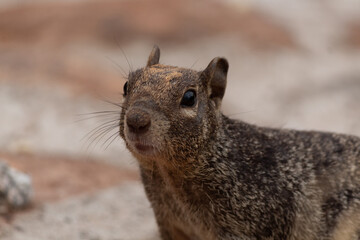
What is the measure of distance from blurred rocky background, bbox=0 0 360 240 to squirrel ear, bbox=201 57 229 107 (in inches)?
103

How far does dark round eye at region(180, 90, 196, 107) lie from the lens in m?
4.63

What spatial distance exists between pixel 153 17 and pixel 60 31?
73.9 inches

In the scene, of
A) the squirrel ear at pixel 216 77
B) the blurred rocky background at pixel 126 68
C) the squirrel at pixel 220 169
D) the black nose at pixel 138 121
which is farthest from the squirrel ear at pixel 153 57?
the blurred rocky background at pixel 126 68

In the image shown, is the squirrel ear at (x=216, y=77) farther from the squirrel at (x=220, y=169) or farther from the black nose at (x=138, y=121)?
the black nose at (x=138, y=121)

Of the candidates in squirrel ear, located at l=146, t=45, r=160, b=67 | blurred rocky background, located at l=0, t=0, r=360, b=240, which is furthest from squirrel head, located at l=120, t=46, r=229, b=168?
blurred rocky background, located at l=0, t=0, r=360, b=240

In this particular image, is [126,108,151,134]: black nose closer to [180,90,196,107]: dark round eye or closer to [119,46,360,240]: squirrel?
[119,46,360,240]: squirrel

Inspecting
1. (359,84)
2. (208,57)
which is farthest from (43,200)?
(359,84)

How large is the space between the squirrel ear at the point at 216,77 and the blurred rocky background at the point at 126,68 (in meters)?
2.60

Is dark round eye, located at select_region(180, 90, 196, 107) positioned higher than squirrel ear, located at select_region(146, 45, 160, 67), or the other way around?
squirrel ear, located at select_region(146, 45, 160, 67)

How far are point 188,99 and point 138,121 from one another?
60 cm

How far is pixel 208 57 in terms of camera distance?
10695mm

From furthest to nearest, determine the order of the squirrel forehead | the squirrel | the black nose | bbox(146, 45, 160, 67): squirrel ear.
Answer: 1. bbox(146, 45, 160, 67): squirrel ear
2. the squirrel forehead
3. the squirrel
4. the black nose

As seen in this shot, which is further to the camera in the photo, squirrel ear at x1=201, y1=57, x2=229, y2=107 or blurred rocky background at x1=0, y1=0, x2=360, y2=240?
blurred rocky background at x1=0, y1=0, x2=360, y2=240

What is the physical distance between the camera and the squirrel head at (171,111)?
4332 millimetres
